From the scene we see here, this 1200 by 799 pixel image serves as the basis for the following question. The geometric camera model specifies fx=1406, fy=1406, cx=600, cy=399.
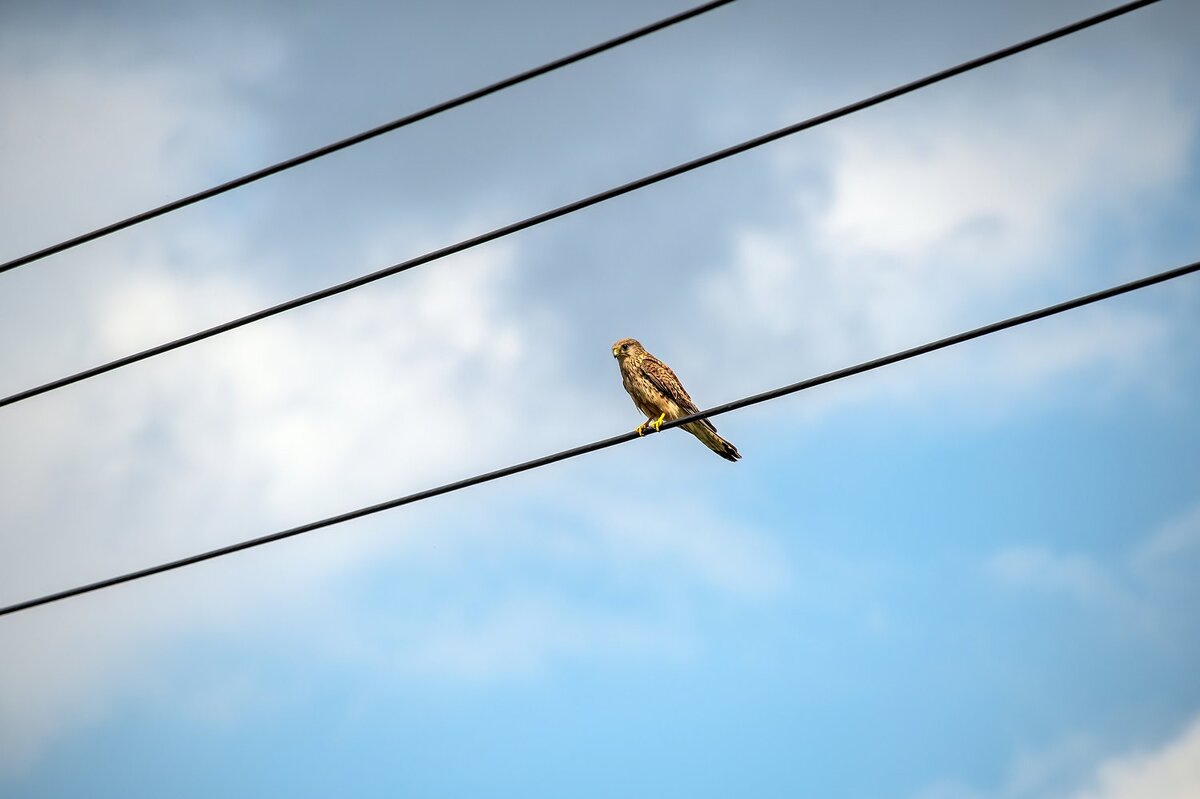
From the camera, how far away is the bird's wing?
13.9 meters

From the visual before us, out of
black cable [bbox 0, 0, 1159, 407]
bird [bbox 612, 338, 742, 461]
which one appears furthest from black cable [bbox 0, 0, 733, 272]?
bird [bbox 612, 338, 742, 461]

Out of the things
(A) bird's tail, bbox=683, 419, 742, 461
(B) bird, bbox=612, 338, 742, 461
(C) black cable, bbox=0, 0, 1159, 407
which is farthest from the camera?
(B) bird, bbox=612, 338, 742, 461

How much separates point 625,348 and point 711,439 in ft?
6.47

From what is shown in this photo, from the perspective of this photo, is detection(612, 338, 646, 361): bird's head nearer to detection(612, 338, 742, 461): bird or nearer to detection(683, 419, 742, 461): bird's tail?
detection(612, 338, 742, 461): bird

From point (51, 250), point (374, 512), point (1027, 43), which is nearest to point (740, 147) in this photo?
point (1027, 43)

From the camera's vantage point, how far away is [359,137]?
336 inches

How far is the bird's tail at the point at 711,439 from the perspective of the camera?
12805 mm

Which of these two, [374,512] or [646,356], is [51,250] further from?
[646,356]

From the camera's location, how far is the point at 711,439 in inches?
513

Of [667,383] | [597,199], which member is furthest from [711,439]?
[597,199]

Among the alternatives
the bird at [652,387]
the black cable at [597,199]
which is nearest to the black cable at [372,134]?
the black cable at [597,199]

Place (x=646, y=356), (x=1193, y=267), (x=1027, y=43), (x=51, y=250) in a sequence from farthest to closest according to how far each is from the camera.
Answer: (x=646, y=356) → (x=51, y=250) → (x=1027, y=43) → (x=1193, y=267)

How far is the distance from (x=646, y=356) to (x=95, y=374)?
7.01 m

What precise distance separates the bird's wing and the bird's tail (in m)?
0.75
